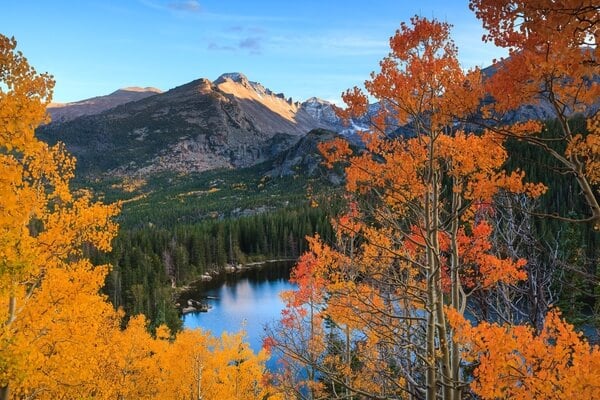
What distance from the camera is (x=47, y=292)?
1092 cm

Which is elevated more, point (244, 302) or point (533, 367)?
point (533, 367)

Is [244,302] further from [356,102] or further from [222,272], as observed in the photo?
[356,102]

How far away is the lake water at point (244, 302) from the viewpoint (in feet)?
179

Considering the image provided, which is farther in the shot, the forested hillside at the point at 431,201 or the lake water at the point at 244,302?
the lake water at the point at 244,302

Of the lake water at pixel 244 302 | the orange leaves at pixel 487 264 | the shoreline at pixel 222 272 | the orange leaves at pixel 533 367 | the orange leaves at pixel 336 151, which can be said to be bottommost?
the shoreline at pixel 222 272

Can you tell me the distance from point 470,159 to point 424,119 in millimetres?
1112

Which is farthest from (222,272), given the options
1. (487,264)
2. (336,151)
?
(336,151)

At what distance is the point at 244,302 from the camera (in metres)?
68.1

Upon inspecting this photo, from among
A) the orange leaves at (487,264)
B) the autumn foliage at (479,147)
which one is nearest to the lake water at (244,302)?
the orange leaves at (487,264)

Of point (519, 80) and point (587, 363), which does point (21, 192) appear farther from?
point (587, 363)

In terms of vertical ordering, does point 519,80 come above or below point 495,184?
above

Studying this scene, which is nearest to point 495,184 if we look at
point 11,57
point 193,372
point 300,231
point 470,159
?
point 470,159

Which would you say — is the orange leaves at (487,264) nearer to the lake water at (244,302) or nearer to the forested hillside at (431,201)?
the forested hillside at (431,201)

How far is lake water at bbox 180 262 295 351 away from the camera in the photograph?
54.6m
